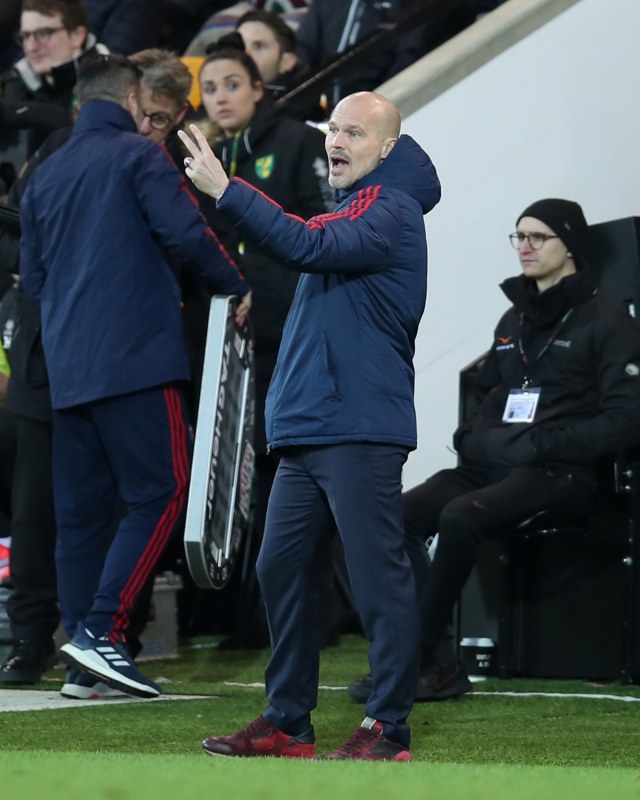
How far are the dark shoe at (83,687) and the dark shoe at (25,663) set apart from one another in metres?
0.41

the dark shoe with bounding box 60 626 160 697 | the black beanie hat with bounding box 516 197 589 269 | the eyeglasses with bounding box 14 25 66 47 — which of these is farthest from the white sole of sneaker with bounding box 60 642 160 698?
the eyeglasses with bounding box 14 25 66 47

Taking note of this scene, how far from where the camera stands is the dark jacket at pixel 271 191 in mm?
6668

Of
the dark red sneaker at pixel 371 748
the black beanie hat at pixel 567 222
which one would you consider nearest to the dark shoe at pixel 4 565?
the black beanie hat at pixel 567 222

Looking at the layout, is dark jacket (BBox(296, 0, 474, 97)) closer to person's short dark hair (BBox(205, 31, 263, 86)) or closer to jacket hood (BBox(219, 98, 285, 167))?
person's short dark hair (BBox(205, 31, 263, 86))

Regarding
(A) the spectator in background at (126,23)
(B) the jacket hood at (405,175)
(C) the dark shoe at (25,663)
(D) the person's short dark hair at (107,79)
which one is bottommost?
(C) the dark shoe at (25,663)

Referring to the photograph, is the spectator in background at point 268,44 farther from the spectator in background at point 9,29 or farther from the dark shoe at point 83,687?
the dark shoe at point 83,687

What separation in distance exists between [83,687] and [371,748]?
1697 millimetres

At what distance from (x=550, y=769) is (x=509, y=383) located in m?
2.88

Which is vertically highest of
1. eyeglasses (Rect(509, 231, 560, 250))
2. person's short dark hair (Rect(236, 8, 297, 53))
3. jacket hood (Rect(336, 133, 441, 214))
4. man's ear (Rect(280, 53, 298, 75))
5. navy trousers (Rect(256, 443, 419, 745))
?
person's short dark hair (Rect(236, 8, 297, 53))

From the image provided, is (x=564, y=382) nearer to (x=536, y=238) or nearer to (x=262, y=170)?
(x=536, y=238)

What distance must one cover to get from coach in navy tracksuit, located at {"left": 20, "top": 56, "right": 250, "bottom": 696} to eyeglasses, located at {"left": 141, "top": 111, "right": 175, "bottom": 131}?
1.79 feet

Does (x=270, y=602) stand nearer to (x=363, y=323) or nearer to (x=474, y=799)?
(x=363, y=323)

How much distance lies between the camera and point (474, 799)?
2.93 metres

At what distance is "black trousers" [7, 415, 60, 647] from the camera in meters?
Result: 6.01
